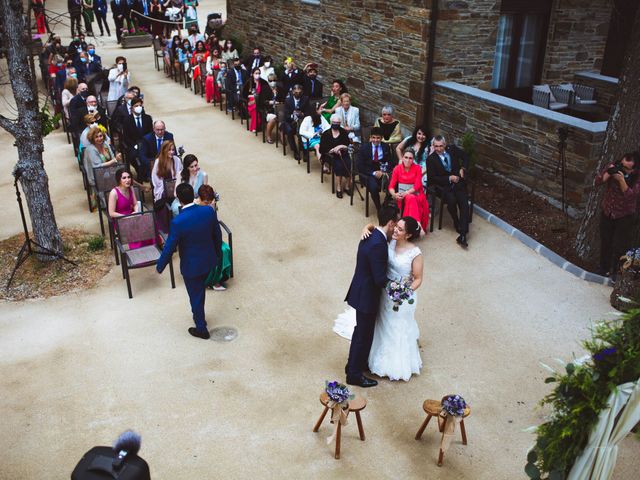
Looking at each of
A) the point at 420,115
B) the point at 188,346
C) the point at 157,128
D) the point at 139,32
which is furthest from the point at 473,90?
the point at 139,32

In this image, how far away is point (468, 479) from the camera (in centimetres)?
546

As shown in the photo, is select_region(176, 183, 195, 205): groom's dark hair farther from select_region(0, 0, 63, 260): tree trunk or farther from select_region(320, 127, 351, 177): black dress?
select_region(320, 127, 351, 177): black dress

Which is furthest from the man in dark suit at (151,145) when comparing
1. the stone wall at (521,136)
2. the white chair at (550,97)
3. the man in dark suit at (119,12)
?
the man in dark suit at (119,12)

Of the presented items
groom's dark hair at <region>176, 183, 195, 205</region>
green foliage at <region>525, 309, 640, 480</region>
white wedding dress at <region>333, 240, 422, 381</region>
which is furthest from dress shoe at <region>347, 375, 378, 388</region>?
groom's dark hair at <region>176, 183, 195, 205</region>

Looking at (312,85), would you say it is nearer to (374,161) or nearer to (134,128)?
(134,128)

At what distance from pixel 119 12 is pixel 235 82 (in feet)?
39.0

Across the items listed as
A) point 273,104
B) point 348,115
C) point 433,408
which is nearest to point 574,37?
point 348,115

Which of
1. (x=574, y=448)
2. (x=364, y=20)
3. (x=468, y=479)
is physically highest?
(x=364, y=20)

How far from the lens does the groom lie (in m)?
6.06

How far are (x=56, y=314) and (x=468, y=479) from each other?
5079 mm

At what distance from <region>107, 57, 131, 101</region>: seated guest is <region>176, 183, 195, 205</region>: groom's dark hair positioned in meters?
8.68

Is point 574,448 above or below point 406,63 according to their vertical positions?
below

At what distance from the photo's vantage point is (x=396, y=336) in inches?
255

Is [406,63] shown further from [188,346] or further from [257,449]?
[257,449]
